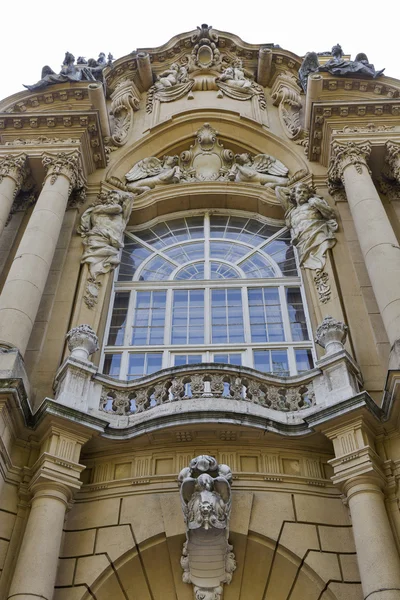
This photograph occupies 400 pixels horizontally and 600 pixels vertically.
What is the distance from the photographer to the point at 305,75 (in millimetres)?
16109

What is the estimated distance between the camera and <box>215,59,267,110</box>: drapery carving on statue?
17.8 metres

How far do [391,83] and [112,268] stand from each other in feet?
28.7

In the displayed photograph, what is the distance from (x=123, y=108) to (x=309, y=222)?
25.2 ft

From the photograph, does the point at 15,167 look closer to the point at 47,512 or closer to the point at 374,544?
the point at 47,512

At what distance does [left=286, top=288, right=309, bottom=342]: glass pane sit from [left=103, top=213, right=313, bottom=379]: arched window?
20 millimetres

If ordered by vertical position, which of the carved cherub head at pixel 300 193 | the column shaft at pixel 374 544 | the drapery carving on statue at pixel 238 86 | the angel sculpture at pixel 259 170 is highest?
the drapery carving on statue at pixel 238 86

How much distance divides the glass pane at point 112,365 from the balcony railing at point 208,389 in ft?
4.80

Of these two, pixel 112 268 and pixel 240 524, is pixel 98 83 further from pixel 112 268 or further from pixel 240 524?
pixel 240 524

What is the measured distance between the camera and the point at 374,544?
7117 mm

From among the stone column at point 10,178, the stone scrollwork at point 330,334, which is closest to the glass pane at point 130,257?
the stone column at point 10,178

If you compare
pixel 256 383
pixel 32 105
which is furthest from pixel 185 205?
pixel 256 383

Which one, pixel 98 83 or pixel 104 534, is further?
pixel 98 83

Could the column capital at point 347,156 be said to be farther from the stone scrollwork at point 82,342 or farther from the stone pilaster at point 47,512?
the stone pilaster at point 47,512

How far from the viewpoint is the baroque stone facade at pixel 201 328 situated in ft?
26.0
